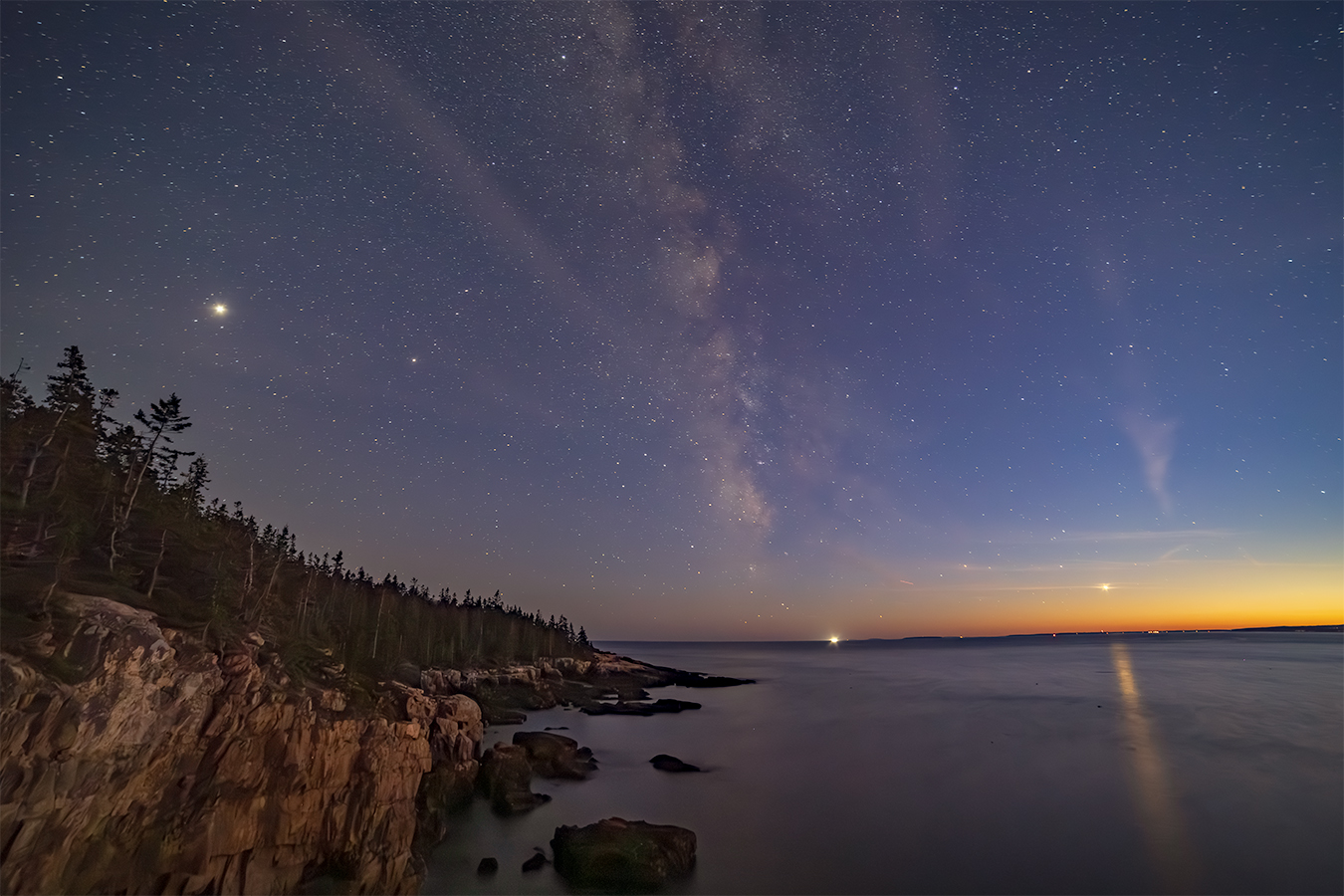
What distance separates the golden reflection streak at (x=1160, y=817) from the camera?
29.3 m

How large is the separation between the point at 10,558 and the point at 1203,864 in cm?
5766

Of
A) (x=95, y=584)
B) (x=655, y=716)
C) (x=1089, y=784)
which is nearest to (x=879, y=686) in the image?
(x=655, y=716)

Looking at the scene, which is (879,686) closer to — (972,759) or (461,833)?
(972,759)

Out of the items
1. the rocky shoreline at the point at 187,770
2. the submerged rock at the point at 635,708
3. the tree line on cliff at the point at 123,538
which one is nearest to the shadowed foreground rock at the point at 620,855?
the rocky shoreline at the point at 187,770

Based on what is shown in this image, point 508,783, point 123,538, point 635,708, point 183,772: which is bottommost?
point 635,708

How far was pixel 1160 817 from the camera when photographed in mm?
37031

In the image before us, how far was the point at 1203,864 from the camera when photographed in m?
30.5

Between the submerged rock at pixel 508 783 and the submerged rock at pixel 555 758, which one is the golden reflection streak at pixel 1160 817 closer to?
the submerged rock at pixel 508 783

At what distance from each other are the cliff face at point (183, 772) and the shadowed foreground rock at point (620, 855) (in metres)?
6.89

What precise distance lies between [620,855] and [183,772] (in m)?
18.3

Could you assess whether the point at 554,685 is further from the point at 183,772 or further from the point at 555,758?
the point at 183,772

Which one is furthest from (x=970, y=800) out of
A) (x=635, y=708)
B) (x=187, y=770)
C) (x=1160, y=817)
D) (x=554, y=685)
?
(x=554, y=685)

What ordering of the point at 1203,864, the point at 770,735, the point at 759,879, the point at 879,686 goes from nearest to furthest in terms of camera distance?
1. the point at 759,879
2. the point at 1203,864
3. the point at 770,735
4. the point at 879,686

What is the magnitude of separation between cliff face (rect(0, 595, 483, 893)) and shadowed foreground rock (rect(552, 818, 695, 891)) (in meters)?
6.89
